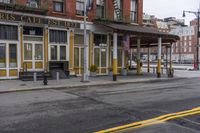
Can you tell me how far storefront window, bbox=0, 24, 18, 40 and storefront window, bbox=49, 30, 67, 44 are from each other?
297 centimetres

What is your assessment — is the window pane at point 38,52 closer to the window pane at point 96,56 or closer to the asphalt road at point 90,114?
the window pane at point 96,56

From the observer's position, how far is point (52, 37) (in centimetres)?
2256

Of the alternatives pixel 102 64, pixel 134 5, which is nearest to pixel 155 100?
pixel 102 64

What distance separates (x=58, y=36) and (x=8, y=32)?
4212 mm

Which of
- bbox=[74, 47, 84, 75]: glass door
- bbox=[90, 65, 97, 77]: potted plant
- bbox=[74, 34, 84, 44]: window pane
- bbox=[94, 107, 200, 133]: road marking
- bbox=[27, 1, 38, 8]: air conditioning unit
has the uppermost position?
bbox=[27, 1, 38, 8]: air conditioning unit

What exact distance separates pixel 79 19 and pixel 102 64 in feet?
16.3

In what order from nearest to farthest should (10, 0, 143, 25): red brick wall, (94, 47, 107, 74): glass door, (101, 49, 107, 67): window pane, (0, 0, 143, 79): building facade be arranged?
1. (0, 0, 143, 79): building facade
2. (10, 0, 143, 25): red brick wall
3. (94, 47, 107, 74): glass door
4. (101, 49, 107, 67): window pane

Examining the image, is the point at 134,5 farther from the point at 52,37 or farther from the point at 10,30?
the point at 10,30

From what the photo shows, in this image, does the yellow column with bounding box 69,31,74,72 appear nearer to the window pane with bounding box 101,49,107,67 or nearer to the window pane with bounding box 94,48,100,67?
the window pane with bounding box 94,48,100,67

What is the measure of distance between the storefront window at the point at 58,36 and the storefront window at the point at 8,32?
2971 mm

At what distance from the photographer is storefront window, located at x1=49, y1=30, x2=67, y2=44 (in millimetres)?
22516

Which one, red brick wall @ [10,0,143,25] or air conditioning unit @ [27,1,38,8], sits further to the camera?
red brick wall @ [10,0,143,25]

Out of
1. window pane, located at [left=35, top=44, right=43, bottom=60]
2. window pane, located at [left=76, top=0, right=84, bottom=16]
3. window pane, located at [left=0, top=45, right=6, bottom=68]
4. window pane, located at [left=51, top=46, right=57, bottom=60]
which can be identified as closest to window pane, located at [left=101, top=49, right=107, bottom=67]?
window pane, located at [left=76, top=0, right=84, bottom=16]

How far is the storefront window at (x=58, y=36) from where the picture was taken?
22516 mm
